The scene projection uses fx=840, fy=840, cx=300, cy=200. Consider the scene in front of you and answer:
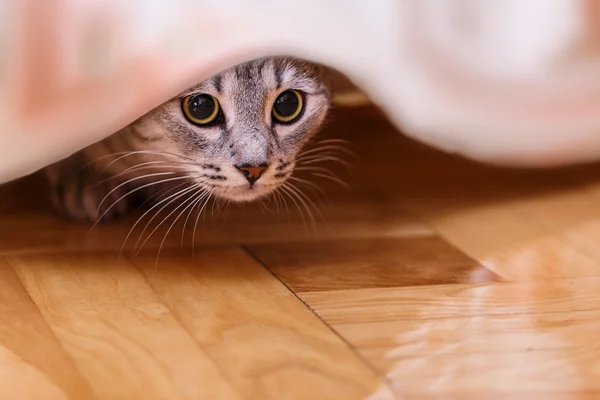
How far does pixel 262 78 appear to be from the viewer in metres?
1.08

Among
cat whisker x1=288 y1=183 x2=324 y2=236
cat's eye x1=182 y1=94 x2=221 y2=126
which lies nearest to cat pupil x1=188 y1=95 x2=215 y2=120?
cat's eye x1=182 y1=94 x2=221 y2=126

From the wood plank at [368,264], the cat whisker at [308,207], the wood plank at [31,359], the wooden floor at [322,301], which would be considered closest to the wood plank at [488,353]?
the wooden floor at [322,301]

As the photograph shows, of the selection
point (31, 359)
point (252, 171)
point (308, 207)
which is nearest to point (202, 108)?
point (252, 171)

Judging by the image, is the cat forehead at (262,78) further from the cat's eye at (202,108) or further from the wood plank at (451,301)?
the wood plank at (451,301)

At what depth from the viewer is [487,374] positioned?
2.53 ft

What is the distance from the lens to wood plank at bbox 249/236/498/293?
1.00 m

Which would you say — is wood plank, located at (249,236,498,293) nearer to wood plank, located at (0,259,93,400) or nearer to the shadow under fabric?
the shadow under fabric

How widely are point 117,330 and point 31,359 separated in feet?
0.31

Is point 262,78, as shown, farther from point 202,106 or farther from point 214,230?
point 214,230

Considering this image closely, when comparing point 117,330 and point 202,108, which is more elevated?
point 202,108

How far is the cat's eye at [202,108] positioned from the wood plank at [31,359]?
1.02 ft

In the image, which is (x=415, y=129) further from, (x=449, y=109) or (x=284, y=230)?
(x=284, y=230)

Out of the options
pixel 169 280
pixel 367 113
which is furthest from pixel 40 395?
pixel 367 113

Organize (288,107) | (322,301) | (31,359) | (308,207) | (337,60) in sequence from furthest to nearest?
(308,207) → (288,107) → (337,60) → (322,301) → (31,359)
